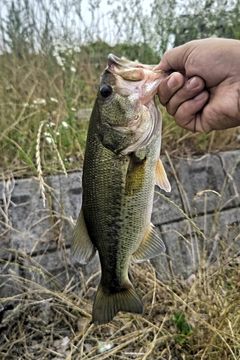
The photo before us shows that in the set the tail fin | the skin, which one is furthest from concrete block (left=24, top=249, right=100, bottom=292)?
the skin

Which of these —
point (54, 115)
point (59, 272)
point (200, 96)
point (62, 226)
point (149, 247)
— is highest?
point (200, 96)

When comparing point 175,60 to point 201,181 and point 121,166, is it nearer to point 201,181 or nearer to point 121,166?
point 121,166

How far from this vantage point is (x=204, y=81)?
1686mm

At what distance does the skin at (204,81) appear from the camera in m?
1.62

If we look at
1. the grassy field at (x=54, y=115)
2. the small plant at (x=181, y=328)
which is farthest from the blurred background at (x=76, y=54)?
the small plant at (x=181, y=328)

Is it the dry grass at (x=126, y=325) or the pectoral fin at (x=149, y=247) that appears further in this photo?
the dry grass at (x=126, y=325)

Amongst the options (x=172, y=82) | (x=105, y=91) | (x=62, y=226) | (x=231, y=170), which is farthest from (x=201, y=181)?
(x=105, y=91)

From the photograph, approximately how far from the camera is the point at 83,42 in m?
4.50

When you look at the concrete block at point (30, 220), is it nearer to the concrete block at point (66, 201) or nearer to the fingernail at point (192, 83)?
the concrete block at point (66, 201)

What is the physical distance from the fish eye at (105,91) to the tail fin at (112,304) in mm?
795

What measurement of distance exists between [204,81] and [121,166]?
1.73ft

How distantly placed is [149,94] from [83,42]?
330cm

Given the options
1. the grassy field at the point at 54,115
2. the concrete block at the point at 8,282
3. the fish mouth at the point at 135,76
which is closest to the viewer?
the fish mouth at the point at 135,76

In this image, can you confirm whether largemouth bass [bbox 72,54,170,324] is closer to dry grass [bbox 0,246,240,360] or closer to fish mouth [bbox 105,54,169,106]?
fish mouth [bbox 105,54,169,106]
